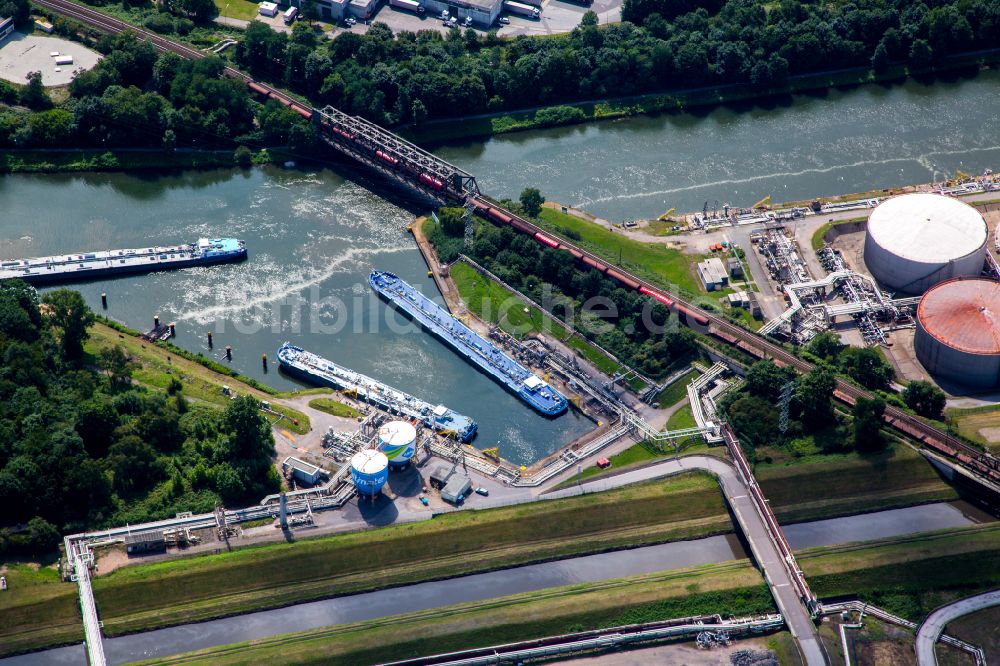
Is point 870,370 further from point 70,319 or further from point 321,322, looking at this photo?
point 70,319

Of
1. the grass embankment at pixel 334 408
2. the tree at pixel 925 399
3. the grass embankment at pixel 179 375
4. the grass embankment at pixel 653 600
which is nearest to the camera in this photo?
the grass embankment at pixel 653 600

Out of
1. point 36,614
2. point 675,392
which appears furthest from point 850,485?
point 36,614

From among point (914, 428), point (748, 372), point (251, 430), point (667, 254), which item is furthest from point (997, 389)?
point (251, 430)

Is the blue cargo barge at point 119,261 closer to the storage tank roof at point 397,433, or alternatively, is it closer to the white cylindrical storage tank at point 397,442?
the storage tank roof at point 397,433

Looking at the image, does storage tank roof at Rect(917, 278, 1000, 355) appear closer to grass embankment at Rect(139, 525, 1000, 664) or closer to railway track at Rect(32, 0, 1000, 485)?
railway track at Rect(32, 0, 1000, 485)

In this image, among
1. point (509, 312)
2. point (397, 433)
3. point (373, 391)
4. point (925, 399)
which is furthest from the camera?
point (509, 312)

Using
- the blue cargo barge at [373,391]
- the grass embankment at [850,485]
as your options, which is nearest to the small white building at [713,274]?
the grass embankment at [850,485]
